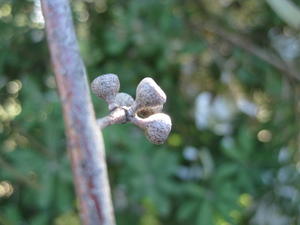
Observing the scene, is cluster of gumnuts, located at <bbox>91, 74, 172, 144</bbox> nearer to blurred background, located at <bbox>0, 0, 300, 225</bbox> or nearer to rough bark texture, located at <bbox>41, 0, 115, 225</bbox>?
rough bark texture, located at <bbox>41, 0, 115, 225</bbox>

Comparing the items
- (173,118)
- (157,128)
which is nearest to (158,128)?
(157,128)

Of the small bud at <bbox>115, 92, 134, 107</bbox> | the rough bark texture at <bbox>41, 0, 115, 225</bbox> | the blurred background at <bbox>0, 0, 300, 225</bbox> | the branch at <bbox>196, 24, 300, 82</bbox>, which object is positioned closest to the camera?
the rough bark texture at <bbox>41, 0, 115, 225</bbox>

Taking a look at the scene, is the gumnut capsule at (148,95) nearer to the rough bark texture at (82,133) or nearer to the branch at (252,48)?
the rough bark texture at (82,133)

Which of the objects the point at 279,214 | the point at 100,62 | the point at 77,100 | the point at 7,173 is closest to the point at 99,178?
the point at 77,100

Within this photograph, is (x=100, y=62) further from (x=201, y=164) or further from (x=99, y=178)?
(x=99, y=178)

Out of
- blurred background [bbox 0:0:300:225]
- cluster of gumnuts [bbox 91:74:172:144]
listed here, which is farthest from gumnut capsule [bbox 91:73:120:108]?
blurred background [bbox 0:0:300:225]

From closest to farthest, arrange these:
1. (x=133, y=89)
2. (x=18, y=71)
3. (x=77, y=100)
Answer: (x=77, y=100)
(x=133, y=89)
(x=18, y=71)

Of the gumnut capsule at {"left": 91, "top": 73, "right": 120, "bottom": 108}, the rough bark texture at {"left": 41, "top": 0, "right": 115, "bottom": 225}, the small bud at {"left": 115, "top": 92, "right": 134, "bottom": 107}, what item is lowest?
the rough bark texture at {"left": 41, "top": 0, "right": 115, "bottom": 225}
